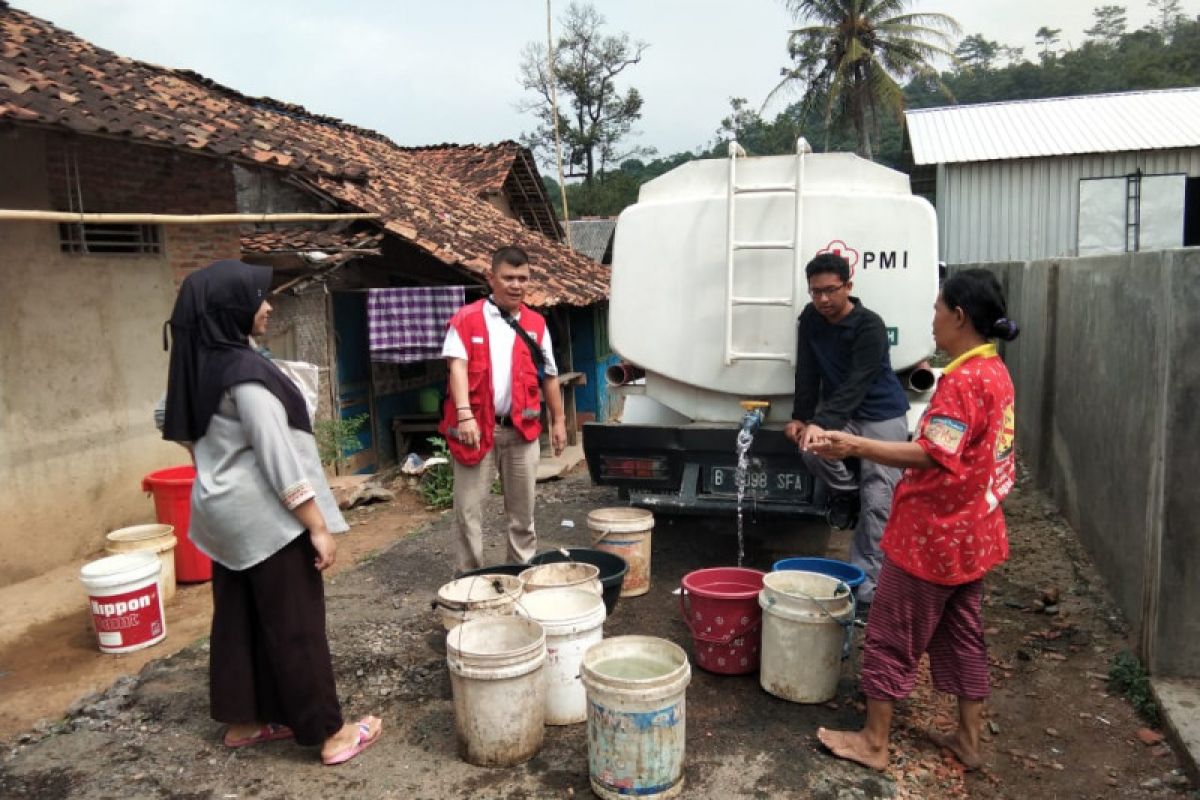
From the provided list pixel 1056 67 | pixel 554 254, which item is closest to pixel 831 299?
pixel 554 254

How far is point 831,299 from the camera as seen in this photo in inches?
162

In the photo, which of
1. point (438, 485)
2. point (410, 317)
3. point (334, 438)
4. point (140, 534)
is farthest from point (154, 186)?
point (438, 485)

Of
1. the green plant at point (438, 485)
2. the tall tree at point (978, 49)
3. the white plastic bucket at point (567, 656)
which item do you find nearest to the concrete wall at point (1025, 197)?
the green plant at point (438, 485)

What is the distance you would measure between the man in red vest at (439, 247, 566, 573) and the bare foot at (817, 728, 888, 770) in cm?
188

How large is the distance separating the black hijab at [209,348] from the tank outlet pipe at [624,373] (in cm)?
280

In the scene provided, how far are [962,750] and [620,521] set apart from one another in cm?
217

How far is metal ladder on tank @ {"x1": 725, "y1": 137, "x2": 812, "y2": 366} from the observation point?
4770mm

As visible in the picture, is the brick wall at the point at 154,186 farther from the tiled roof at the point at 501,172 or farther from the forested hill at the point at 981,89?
the forested hill at the point at 981,89

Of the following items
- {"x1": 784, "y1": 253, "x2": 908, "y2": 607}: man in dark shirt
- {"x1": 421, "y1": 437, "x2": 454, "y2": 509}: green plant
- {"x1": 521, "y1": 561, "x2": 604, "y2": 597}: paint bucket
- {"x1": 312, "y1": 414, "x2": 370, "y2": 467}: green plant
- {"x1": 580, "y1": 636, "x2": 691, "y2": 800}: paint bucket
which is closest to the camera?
{"x1": 580, "y1": 636, "x2": 691, "y2": 800}: paint bucket

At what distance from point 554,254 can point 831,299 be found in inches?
426

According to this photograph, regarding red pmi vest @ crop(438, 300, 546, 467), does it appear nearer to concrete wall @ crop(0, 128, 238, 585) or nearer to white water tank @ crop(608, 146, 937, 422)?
white water tank @ crop(608, 146, 937, 422)

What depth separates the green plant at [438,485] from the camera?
799cm

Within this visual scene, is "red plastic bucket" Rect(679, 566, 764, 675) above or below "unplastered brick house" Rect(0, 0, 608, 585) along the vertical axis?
below

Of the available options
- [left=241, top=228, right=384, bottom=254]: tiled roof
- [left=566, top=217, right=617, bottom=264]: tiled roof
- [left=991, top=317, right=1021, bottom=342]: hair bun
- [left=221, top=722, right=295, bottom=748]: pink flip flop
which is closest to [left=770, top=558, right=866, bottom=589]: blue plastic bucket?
[left=991, top=317, right=1021, bottom=342]: hair bun
